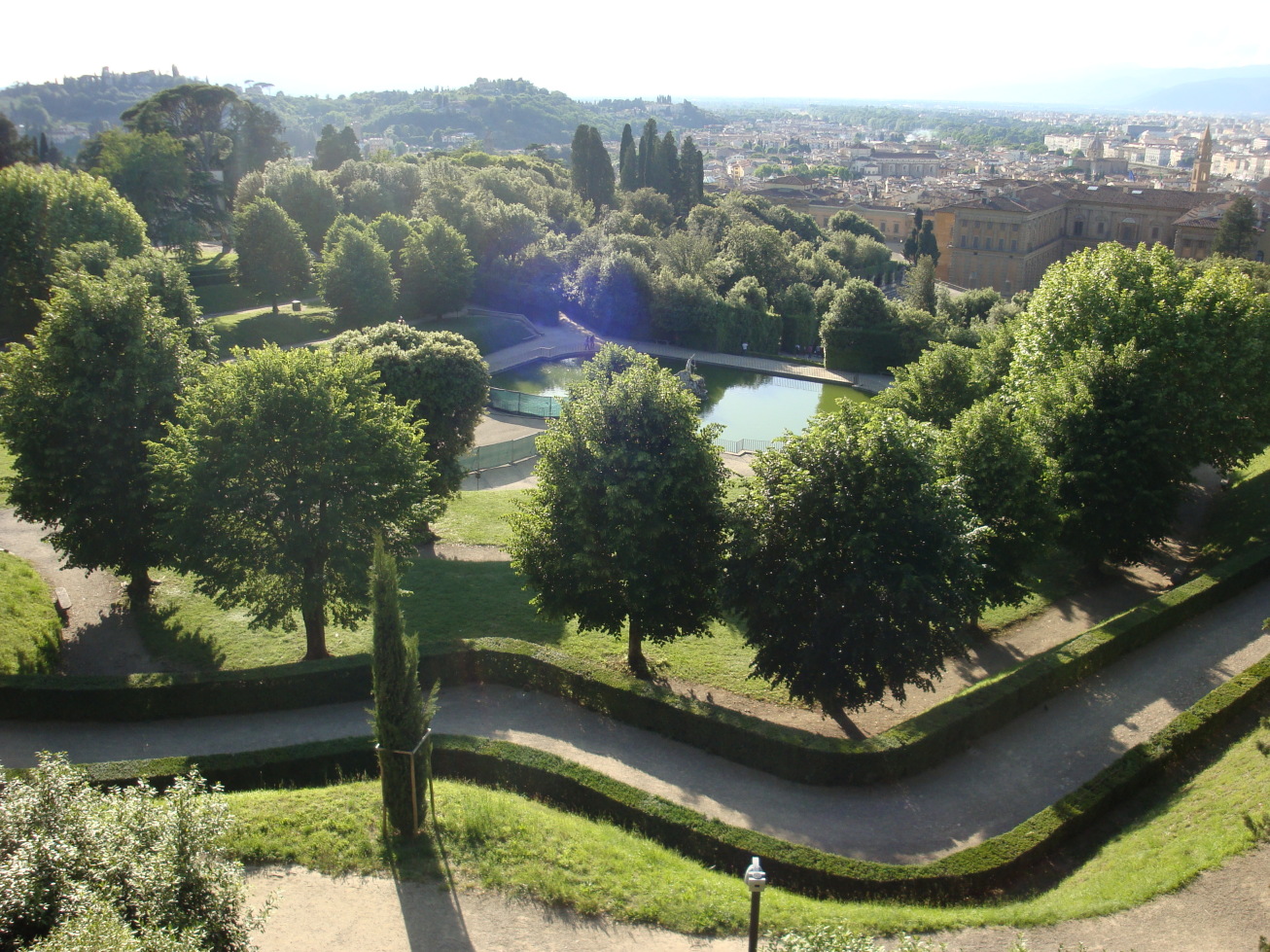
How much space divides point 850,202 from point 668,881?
12211cm

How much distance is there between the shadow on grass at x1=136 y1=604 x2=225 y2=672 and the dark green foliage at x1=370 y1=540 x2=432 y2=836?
351 inches

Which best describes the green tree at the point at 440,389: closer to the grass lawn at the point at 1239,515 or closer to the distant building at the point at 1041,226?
the grass lawn at the point at 1239,515

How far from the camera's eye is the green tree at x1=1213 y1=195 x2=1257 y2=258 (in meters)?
74.6

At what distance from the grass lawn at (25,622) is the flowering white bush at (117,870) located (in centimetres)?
930

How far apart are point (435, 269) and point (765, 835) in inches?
1938

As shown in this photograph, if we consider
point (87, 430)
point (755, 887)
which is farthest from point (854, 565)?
point (87, 430)

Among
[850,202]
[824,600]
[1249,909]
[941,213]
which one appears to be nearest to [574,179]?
[941,213]

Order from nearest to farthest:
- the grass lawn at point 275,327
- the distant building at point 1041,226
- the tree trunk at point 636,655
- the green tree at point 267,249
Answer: the tree trunk at point 636,655 → the grass lawn at point 275,327 → the green tree at point 267,249 → the distant building at point 1041,226

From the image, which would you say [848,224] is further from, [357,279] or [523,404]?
[523,404]

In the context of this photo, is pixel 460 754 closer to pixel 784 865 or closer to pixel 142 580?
pixel 784 865

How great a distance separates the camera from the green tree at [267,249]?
5375 cm

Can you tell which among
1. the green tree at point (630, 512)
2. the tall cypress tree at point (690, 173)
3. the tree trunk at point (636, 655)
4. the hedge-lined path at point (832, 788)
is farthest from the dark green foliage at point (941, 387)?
the tall cypress tree at point (690, 173)

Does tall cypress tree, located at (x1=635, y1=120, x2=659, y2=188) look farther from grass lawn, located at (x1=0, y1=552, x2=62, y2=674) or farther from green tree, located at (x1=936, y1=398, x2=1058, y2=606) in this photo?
grass lawn, located at (x1=0, y1=552, x2=62, y2=674)

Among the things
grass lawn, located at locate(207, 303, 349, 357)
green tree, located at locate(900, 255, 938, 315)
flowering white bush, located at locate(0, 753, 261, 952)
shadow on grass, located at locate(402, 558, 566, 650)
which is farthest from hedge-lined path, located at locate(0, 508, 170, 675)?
green tree, located at locate(900, 255, 938, 315)
